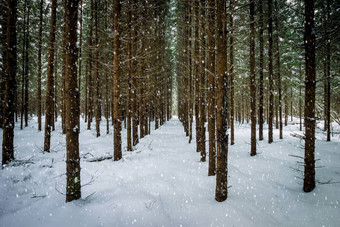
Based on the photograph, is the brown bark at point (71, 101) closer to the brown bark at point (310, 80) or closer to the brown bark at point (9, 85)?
the brown bark at point (9, 85)

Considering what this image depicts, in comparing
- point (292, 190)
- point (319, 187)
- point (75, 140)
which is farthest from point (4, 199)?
point (319, 187)

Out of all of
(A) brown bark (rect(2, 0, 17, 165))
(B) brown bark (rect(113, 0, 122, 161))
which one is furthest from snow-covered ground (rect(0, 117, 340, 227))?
(B) brown bark (rect(113, 0, 122, 161))

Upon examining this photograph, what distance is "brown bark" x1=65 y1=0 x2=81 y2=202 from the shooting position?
4.14m

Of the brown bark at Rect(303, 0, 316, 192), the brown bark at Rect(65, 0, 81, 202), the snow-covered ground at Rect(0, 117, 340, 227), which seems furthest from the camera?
the brown bark at Rect(303, 0, 316, 192)

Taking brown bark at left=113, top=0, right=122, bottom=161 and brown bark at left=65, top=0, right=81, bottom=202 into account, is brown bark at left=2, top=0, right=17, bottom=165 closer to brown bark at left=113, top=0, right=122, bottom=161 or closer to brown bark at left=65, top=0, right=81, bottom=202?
brown bark at left=113, top=0, right=122, bottom=161

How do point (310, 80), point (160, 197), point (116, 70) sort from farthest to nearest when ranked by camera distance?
point (116, 70) → point (310, 80) → point (160, 197)

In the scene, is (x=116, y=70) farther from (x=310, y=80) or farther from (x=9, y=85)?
(x=310, y=80)

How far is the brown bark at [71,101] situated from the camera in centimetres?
414

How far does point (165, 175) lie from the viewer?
6.38 m

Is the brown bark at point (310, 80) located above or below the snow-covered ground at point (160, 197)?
above

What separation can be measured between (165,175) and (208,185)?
1.62 meters

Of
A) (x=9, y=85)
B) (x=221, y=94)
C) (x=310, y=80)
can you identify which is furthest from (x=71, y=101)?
(x=310, y=80)

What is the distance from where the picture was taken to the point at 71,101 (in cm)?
419

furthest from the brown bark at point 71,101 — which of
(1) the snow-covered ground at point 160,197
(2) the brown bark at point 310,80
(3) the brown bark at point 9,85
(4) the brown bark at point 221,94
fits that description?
(2) the brown bark at point 310,80
